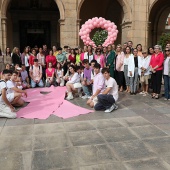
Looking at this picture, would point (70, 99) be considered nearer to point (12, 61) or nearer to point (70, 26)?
point (12, 61)

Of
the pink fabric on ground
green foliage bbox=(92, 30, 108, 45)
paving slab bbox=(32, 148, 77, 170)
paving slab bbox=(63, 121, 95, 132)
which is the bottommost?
paving slab bbox=(32, 148, 77, 170)

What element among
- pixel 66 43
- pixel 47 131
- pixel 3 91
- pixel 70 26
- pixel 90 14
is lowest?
pixel 47 131

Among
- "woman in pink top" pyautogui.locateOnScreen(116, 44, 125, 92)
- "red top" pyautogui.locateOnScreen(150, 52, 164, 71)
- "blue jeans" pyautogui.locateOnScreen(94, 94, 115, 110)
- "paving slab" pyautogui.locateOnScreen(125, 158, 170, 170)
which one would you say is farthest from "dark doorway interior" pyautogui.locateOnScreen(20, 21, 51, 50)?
"paving slab" pyautogui.locateOnScreen(125, 158, 170, 170)

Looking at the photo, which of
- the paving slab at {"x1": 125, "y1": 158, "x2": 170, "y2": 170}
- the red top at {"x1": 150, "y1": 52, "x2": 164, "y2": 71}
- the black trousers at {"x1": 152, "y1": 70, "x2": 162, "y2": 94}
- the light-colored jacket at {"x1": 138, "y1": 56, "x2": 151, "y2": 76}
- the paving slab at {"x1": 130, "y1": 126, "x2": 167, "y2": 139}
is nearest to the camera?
the paving slab at {"x1": 125, "y1": 158, "x2": 170, "y2": 170}

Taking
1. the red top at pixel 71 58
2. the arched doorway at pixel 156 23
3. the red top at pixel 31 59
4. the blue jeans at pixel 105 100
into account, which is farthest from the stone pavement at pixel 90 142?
the arched doorway at pixel 156 23

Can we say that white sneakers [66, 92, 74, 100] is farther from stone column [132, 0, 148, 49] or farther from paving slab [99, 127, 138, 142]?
stone column [132, 0, 148, 49]

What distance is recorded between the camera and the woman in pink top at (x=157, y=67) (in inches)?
289

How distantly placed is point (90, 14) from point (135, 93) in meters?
10.2

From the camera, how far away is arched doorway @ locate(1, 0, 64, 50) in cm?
1605

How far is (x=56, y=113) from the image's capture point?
19.0 ft

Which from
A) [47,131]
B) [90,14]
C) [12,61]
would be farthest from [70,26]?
[47,131]

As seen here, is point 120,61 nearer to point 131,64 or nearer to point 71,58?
point 131,64

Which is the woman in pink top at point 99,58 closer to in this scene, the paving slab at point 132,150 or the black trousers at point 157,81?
the black trousers at point 157,81

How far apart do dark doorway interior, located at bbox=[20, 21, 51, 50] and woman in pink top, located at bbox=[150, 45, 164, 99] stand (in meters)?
10.6
